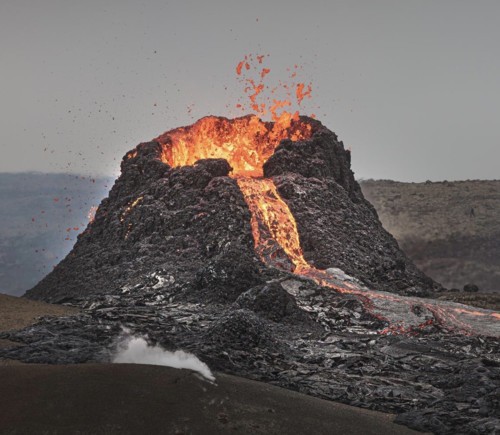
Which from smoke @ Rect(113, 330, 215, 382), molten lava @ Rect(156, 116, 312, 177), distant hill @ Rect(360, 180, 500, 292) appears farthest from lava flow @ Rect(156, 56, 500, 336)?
distant hill @ Rect(360, 180, 500, 292)

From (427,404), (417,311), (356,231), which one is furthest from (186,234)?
(427,404)

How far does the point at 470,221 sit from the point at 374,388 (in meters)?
70.6

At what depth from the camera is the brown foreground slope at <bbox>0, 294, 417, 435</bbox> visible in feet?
33.2

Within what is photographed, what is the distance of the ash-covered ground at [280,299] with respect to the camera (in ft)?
55.6

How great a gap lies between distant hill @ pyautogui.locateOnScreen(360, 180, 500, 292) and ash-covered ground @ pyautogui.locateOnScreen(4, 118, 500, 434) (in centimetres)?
2460

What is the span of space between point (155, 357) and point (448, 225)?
73.0 metres

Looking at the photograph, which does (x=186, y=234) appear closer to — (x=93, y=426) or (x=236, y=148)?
(x=236, y=148)

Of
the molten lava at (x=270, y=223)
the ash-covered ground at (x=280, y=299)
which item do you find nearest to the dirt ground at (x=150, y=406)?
the ash-covered ground at (x=280, y=299)

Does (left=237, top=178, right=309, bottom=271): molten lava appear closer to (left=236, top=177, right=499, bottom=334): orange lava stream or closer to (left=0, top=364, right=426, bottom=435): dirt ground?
(left=236, top=177, right=499, bottom=334): orange lava stream

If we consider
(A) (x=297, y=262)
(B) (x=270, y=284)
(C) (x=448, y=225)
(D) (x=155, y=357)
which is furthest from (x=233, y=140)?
(C) (x=448, y=225)

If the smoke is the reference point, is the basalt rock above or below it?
above

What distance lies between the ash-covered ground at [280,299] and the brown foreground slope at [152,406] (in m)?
2.52

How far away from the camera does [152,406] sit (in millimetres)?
10992

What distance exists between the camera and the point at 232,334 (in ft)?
67.0
